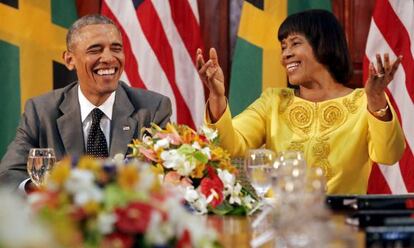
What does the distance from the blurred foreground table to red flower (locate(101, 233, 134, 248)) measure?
1.73 ft

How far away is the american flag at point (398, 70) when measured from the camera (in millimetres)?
4105

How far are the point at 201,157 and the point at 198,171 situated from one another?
4cm

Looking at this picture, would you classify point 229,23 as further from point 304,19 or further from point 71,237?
point 71,237

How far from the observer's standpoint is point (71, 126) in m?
3.54

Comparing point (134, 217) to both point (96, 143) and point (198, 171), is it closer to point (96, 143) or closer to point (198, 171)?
point (198, 171)

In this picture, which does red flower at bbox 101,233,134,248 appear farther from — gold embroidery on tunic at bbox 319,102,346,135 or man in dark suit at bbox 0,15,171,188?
gold embroidery on tunic at bbox 319,102,346,135

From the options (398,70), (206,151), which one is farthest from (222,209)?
(398,70)

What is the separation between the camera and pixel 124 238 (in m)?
1.24

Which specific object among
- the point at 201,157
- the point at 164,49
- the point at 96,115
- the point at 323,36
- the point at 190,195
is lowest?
the point at 190,195

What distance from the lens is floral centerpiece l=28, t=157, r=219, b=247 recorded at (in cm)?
123

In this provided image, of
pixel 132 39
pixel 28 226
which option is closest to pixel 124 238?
pixel 28 226

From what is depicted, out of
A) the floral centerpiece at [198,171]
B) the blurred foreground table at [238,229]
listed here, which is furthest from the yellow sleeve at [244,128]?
the blurred foreground table at [238,229]

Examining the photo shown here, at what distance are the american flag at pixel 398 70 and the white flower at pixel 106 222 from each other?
2.99m

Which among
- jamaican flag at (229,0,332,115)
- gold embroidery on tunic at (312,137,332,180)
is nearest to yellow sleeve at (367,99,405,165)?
gold embroidery on tunic at (312,137,332,180)
